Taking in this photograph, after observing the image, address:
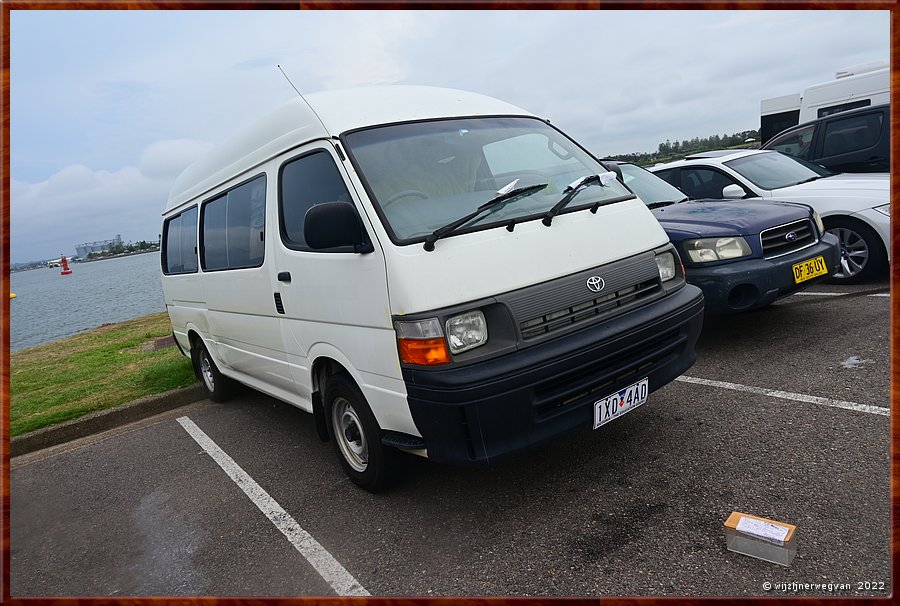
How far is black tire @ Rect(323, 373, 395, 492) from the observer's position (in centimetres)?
322

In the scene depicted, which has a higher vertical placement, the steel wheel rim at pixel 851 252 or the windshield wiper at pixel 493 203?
the windshield wiper at pixel 493 203

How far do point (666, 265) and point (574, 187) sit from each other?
0.73 metres

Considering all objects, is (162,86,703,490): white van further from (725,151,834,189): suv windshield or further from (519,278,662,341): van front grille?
(725,151,834,189): suv windshield

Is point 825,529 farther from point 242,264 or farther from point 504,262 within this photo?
point 242,264

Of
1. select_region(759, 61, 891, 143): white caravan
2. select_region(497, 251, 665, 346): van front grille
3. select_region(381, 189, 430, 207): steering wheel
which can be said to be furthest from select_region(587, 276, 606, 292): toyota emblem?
select_region(759, 61, 891, 143): white caravan

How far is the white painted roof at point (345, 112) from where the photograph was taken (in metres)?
3.39

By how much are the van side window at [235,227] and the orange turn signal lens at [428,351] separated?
176 centimetres

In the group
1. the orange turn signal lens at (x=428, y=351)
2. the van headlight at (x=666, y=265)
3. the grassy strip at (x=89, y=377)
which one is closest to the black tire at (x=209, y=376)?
the grassy strip at (x=89, y=377)

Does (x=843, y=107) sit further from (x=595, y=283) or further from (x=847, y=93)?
(x=595, y=283)

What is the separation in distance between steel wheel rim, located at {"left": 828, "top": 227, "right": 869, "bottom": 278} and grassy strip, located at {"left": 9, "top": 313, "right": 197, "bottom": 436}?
710 centimetres

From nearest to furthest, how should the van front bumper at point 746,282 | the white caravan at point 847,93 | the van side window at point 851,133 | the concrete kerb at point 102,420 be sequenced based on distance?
1. the van front bumper at point 746,282
2. the concrete kerb at point 102,420
3. the van side window at point 851,133
4. the white caravan at point 847,93

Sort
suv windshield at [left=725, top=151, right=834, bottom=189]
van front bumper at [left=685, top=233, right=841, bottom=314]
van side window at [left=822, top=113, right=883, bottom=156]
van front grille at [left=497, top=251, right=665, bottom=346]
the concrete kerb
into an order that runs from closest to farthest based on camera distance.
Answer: van front grille at [left=497, top=251, right=665, bottom=346]
van front bumper at [left=685, top=233, right=841, bottom=314]
the concrete kerb
suv windshield at [left=725, top=151, right=834, bottom=189]
van side window at [left=822, top=113, right=883, bottom=156]

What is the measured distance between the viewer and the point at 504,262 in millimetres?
2883

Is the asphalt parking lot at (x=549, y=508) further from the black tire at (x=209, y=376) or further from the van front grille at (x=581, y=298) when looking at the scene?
the black tire at (x=209, y=376)
